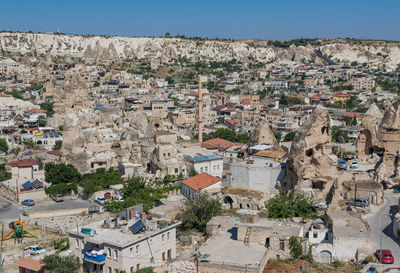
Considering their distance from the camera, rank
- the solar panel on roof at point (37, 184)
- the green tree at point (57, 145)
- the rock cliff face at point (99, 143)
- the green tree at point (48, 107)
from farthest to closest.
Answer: the green tree at point (48, 107) → the green tree at point (57, 145) → the rock cliff face at point (99, 143) → the solar panel on roof at point (37, 184)

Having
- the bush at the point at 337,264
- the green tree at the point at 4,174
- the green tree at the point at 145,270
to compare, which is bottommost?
the green tree at the point at 4,174

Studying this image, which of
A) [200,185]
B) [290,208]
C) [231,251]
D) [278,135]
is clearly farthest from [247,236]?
[278,135]

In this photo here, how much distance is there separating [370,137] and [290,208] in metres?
10.8

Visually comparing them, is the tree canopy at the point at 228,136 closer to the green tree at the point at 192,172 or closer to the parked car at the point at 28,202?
the green tree at the point at 192,172

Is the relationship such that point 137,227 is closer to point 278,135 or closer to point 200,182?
point 200,182

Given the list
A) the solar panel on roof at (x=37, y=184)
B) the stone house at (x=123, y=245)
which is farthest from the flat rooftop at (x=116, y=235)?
the solar panel on roof at (x=37, y=184)

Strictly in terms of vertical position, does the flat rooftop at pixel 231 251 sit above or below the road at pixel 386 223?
below

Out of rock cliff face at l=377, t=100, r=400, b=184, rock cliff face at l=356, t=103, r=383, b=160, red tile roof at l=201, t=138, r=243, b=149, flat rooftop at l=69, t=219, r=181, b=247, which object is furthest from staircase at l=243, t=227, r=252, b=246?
red tile roof at l=201, t=138, r=243, b=149

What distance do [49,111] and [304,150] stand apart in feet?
177

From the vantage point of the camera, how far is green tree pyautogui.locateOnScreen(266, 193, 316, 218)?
24.7 m

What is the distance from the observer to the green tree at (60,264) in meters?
19.5

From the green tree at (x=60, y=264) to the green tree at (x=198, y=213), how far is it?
6679 millimetres

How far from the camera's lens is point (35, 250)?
23.5 metres

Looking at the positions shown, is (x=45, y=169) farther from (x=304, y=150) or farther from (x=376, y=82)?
(x=376, y=82)
